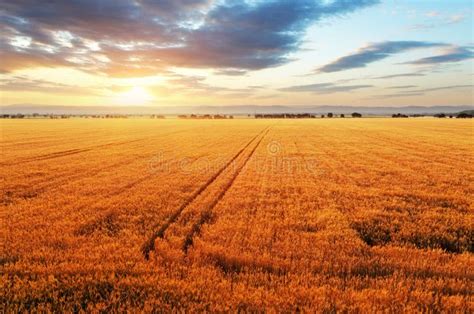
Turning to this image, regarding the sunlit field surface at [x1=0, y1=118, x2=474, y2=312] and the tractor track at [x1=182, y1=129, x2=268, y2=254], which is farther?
the tractor track at [x1=182, y1=129, x2=268, y2=254]

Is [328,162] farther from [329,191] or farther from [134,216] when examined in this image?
[134,216]

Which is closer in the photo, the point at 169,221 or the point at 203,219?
the point at 169,221

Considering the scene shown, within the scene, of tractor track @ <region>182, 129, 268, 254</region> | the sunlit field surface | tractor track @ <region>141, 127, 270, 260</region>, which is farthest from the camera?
tractor track @ <region>182, 129, 268, 254</region>

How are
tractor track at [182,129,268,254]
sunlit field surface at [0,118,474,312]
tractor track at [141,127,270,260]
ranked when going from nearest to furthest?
sunlit field surface at [0,118,474,312] → tractor track at [141,127,270,260] → tractor track at [182,129,268,254]

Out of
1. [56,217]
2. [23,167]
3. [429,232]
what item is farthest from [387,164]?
[23,167]

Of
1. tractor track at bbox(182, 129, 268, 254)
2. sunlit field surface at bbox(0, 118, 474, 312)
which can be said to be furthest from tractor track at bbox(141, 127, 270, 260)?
tractor track at bbox(182, 129, 268, 254)

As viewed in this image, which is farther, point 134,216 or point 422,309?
point 134,216

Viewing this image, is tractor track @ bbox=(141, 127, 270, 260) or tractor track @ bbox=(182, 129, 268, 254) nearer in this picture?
tractor track @ bbox=(141, 127, 270, 260)

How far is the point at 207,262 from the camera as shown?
6.43 meters

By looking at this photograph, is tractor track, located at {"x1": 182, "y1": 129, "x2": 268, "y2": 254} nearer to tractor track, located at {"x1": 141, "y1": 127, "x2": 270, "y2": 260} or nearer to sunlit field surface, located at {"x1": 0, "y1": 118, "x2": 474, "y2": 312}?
sunlit field surface, located at {"x1": 0, "y1": 118, "x2": 474, "y2": 312}

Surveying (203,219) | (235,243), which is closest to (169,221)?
(203,219)

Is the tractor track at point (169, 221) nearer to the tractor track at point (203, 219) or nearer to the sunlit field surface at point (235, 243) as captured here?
the sunlit field surface at point (235, 243)

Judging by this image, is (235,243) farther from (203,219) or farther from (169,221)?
(169,221)

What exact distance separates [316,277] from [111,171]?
13.7m
